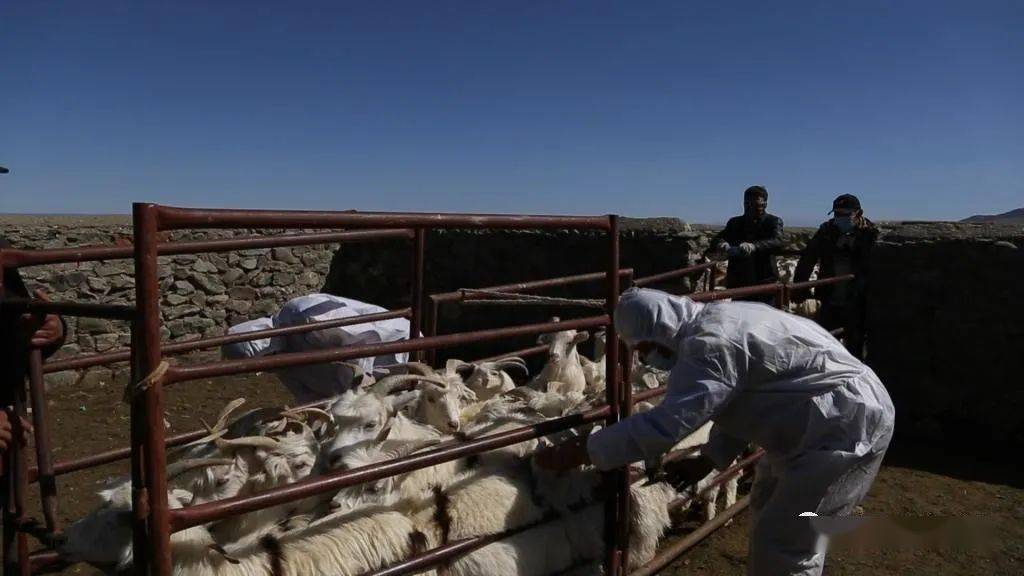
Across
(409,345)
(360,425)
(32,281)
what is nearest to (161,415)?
(409,345)

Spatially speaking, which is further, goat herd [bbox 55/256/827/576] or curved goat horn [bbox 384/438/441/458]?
curved goat horn [bbox 384/438/441/458]

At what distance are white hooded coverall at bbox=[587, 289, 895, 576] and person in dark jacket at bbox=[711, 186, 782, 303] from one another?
4377 millimetres

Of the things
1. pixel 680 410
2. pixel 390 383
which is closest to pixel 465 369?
pixel 390 383

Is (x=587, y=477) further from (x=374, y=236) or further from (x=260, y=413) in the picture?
(x=374, y=236)

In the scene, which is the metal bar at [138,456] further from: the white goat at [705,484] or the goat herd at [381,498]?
the white goat at [705,484]

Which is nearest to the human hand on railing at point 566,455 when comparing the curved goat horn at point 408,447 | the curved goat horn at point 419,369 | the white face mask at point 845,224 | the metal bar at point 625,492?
the metal bar at point 625,492

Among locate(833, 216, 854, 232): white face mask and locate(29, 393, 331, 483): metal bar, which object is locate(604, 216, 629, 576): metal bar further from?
locate(833, 216, 854, 232): white face mask

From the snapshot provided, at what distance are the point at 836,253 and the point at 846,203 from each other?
18.9 inches

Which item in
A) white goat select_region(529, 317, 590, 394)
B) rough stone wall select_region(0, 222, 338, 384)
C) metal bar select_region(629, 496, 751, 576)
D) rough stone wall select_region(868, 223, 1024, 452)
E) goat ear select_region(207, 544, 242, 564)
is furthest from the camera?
rough stone wall select_region(0, 222, 338, 384)

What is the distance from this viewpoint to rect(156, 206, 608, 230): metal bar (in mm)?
2061

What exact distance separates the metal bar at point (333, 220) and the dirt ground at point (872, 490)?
2.20m

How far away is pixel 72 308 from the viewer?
2.37 metres

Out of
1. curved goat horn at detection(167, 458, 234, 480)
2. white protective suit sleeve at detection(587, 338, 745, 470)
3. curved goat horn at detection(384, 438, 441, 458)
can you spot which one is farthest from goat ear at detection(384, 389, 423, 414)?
white protective suit sleeve at detection(587, 338, 745, 470)

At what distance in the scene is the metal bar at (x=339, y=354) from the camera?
2.08 m
